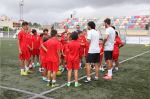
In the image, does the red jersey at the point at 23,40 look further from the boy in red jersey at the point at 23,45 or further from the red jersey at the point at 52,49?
the red jersey at the point at 52,49

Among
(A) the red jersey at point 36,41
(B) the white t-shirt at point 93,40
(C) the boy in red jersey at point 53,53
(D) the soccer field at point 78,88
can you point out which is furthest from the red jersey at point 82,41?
(C) the boy in red jersey at point 53,53

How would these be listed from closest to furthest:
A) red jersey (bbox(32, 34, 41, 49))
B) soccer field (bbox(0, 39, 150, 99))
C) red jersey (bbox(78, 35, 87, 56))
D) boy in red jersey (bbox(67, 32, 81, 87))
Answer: soccer field (bbox(0, 39, 150, 99))
boy in red jersey (bbox(67, 32, 81, 87))
red jersey (bbox(78, 35, 87, 56))
red jersey (bbox(32, 34, 41, 49))

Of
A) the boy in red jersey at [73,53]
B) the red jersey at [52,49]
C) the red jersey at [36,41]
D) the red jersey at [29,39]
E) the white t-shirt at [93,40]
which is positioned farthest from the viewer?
the red jersey at [36,41]

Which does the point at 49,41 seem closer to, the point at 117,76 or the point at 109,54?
the point at 109,54

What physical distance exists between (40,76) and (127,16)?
175 feet

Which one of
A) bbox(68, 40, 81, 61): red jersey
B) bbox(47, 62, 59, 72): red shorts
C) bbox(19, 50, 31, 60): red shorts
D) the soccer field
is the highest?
bbox(68, 40, 81, 61): red jersey

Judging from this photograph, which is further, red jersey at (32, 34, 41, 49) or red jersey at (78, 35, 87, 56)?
red jersey at (32, 34, 41, 49)

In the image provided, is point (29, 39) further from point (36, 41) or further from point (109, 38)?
point (109, 38)

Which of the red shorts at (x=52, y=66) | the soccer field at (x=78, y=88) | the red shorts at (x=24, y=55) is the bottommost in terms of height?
the soccer field at (x=78, y=88)

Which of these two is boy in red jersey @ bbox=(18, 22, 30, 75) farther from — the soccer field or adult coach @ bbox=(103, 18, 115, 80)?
adult coach @ bbox=(103, 18, 115, 80)

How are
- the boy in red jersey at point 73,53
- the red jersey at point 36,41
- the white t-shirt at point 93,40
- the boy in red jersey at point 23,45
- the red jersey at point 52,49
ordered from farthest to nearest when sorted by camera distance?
the red jersey at point 36,41 < the boy in red jersey at point 23,45 < the white t-shirt at point 93,40 < the boy in red jersey at point 73,53 < the red jersey at point 52,49

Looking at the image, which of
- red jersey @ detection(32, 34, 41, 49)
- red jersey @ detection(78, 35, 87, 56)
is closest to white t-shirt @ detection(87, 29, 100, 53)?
red jersey @ detection(78, 35, 87, 56)

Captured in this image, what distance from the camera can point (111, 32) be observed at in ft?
29.0

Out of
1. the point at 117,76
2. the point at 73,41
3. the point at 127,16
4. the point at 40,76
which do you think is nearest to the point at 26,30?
the point at 40,76
